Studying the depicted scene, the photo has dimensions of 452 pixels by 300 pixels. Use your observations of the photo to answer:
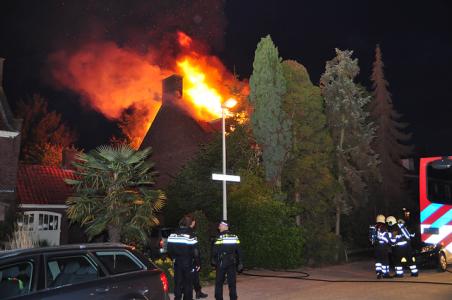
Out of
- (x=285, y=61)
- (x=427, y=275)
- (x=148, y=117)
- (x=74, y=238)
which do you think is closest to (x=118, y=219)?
(x=427, y=275)

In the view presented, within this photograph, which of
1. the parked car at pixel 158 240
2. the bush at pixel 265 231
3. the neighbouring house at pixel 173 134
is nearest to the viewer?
the bush at pixel 265 231

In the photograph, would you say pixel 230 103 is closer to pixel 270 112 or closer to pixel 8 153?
pixel 270 112

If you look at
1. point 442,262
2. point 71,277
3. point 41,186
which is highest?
point 41,186

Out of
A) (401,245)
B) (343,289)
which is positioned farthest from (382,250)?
(343,289)

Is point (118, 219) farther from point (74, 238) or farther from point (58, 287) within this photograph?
point (74, 238)

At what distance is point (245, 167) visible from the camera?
19.8 metres

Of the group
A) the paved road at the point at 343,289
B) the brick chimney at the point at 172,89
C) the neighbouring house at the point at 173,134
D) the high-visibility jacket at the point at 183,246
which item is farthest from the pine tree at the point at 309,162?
the brick chimney at the point at 172,89

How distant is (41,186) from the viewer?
77.8 feet

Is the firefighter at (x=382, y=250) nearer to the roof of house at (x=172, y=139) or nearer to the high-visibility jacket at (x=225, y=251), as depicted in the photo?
the high-visibility jacket at (x=225, y=251)

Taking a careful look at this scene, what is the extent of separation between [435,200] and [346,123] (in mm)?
12074

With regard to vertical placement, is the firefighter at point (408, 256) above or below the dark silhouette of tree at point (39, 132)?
below

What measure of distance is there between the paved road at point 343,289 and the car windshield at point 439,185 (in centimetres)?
229

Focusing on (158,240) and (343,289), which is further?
(158,240)

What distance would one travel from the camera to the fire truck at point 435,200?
884 centimetres
